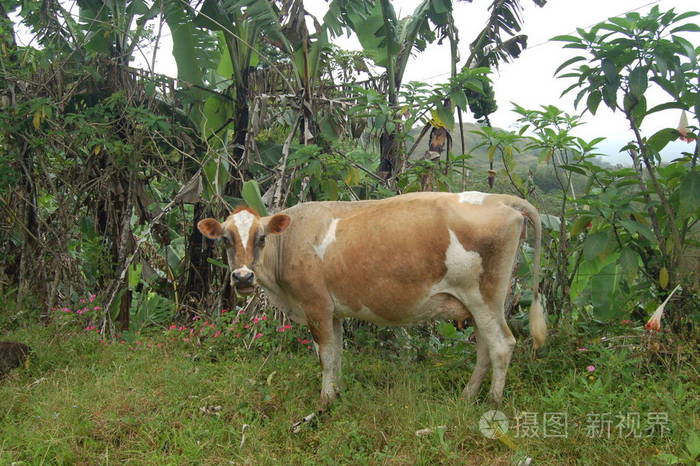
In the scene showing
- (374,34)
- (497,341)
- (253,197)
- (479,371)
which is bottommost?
(479,371)

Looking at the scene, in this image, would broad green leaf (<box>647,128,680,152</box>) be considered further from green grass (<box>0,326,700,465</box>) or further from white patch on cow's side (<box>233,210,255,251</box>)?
white patch on cow's side (<box>233,210,255,251</box>)

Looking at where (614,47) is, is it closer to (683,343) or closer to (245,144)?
(683,343)

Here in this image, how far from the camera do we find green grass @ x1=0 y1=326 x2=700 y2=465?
3533 mm

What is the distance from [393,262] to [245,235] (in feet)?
3.51

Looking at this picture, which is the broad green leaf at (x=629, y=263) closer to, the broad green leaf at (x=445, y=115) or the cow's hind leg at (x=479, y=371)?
the cow's hind leg at (x=479, y=371)

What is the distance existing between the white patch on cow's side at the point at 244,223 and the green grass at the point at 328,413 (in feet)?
3.94

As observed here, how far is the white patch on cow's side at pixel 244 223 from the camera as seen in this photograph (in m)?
4.17

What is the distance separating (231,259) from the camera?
4309mm

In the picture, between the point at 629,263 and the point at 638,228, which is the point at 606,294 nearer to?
the point at 629,263

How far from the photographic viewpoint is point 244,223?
4.22 metres

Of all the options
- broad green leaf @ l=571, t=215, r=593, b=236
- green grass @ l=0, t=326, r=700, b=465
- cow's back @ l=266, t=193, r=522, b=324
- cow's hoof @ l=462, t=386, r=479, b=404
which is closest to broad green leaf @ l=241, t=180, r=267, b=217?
→ cow's back @ l=266, t=193, r=522, b=324

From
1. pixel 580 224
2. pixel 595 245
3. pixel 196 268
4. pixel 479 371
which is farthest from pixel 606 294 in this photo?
pixel 196 268

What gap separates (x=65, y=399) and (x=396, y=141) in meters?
3.92

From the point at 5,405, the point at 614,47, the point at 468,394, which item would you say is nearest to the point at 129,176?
the point at 5,405
